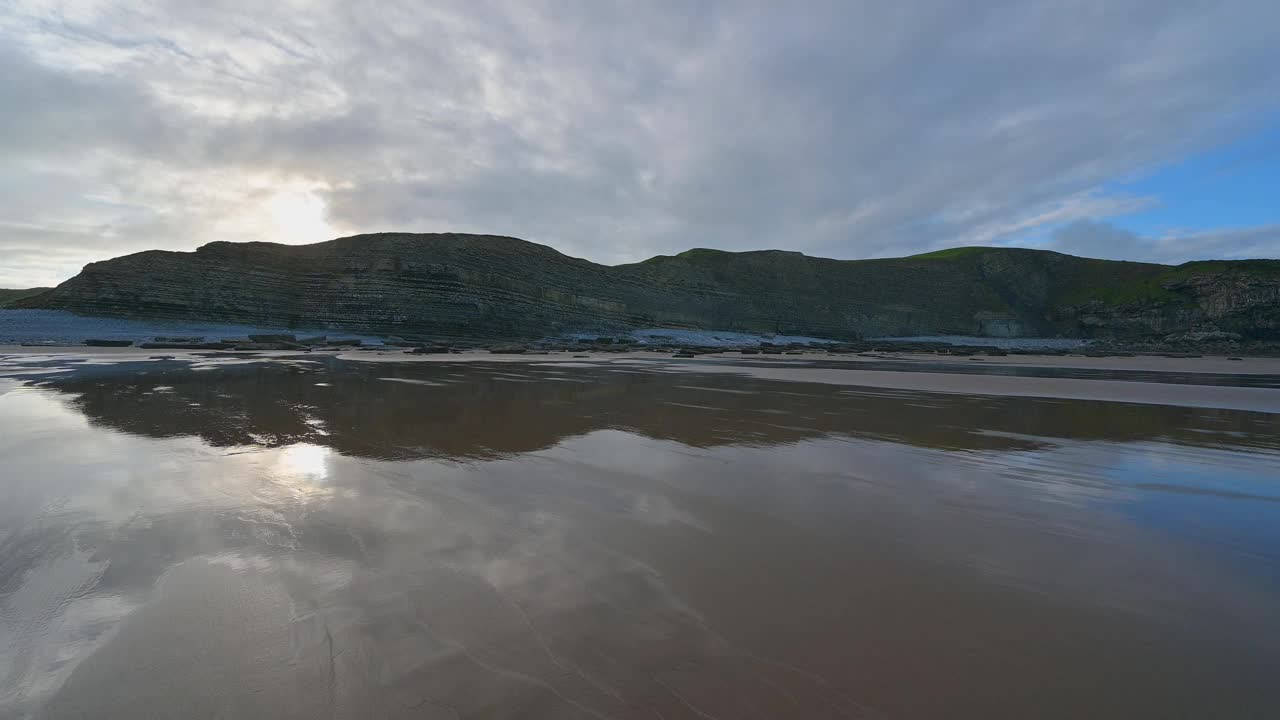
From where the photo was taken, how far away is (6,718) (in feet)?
6.31

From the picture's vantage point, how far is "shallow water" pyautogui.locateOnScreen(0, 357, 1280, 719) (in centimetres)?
208

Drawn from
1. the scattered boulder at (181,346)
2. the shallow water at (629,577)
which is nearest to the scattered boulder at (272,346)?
the scattered boulder at (181,346)

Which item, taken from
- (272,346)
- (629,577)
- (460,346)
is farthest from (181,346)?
(629,577)

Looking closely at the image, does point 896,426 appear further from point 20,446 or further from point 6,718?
point 20,446

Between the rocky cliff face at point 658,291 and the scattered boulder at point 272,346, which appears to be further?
the rocky cliff face at point 658,291

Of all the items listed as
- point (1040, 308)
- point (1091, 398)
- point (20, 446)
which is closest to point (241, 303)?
point (20, 446)

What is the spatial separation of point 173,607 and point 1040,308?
97984mm

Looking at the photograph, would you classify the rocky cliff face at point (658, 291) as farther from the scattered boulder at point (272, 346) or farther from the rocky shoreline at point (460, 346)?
the scattered boulder at point (272, 346)

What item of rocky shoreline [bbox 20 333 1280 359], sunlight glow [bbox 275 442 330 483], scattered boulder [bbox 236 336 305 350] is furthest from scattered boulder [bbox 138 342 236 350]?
sunlight glow [bbox 275 442 330 483]

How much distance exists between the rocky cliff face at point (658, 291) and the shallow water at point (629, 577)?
46773 mm

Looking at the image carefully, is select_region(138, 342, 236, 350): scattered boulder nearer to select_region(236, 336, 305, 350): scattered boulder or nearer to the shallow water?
select_region(236, 336, 305, 350): scattered boulder

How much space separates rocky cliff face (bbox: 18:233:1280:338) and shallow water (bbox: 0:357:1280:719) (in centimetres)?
4677

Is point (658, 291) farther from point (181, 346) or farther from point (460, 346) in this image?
point (181, 346)

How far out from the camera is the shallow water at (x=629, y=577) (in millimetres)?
2078
